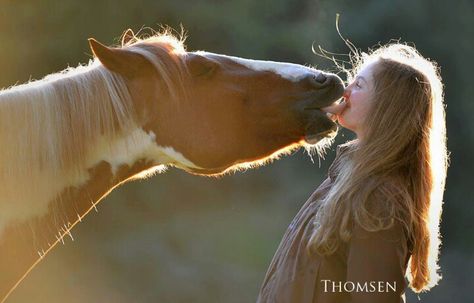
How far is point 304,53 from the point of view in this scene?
747 centimetres

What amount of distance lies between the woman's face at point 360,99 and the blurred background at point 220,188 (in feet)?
16.6

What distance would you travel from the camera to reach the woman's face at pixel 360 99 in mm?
2242

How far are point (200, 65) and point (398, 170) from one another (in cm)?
77

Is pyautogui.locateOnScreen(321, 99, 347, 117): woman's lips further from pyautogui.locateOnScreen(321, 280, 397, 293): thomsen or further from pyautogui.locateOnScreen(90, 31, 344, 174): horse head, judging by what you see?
pyautogui.locateOnScreen(321, 280, 397, 293): thomsen

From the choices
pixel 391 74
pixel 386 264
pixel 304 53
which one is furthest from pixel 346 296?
pixel 304 53

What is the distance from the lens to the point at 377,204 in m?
2.03

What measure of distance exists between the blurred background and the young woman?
5120mm

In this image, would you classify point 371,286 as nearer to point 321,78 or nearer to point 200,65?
point 321,78

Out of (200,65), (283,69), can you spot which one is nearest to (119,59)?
(200,65)

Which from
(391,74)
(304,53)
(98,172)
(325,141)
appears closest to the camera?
(391,74)

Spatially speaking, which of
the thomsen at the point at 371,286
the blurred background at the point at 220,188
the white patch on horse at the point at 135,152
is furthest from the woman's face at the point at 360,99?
the blurred background at the point at 220,188

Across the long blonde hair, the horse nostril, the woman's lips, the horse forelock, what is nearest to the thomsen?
the long blonde hair

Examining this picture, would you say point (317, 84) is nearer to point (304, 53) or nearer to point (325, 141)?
point (325, 141)

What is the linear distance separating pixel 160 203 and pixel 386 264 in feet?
19.4
